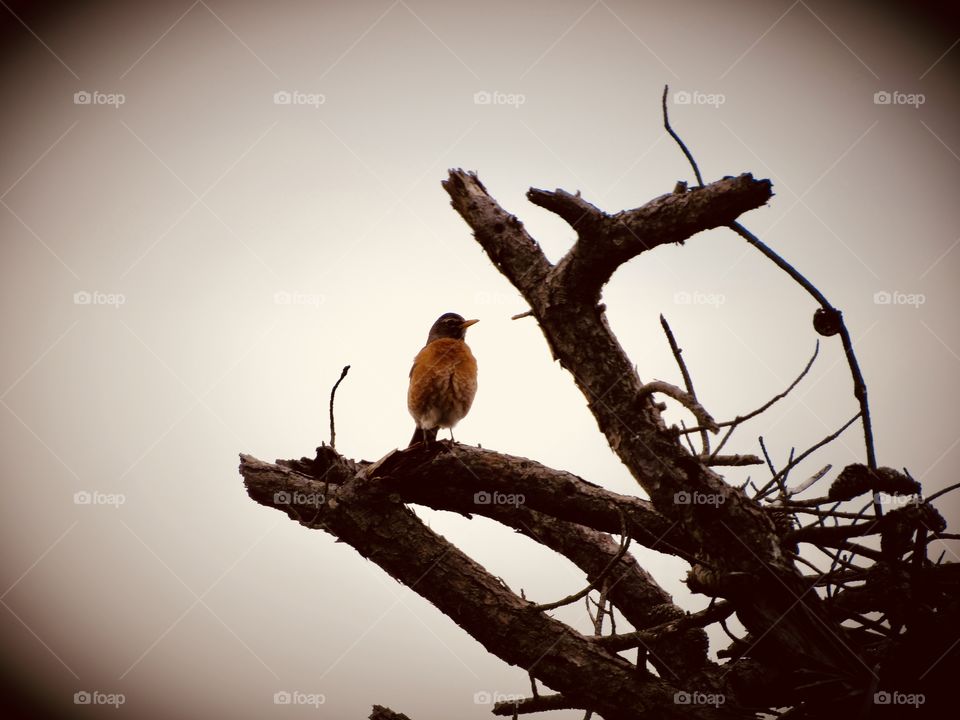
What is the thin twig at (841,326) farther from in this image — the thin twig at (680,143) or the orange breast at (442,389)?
the orange breast at (442,389)

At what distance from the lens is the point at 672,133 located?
9.57 feet

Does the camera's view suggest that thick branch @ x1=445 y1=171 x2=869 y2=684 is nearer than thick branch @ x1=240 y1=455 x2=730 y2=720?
Yes

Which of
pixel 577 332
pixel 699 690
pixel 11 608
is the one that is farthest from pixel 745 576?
pixel 11 608
